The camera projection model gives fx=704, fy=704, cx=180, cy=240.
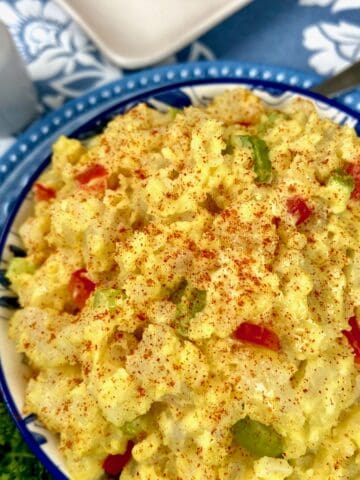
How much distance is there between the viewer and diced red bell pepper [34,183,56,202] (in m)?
1.87

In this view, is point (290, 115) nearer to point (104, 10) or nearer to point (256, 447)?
point (256, 447)

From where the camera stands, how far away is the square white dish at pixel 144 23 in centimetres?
241

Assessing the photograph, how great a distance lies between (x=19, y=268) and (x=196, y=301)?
512mm

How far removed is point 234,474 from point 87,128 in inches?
39.5

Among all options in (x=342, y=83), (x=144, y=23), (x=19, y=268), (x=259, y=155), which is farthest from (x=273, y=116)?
(x=144, y=23)

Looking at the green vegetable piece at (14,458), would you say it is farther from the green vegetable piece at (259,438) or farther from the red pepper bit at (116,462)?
the green vegetable piece at (259,438)

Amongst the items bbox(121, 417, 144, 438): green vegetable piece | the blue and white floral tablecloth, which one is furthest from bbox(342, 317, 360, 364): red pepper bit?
the blue and white floral tablecloth

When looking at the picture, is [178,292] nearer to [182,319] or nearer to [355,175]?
[182,319]

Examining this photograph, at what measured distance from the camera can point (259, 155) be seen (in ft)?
5.36

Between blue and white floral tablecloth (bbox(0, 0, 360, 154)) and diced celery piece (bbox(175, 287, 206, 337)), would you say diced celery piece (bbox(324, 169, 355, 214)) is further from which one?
blue and white floral tablecloth (bbox(0, 0, 360, 154))

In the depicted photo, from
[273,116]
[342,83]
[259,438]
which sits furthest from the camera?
[342,83]

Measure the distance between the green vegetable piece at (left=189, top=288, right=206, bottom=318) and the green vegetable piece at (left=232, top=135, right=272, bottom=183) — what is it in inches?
11.9

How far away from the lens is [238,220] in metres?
1.54

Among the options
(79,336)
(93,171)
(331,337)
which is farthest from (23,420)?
(331,337)
